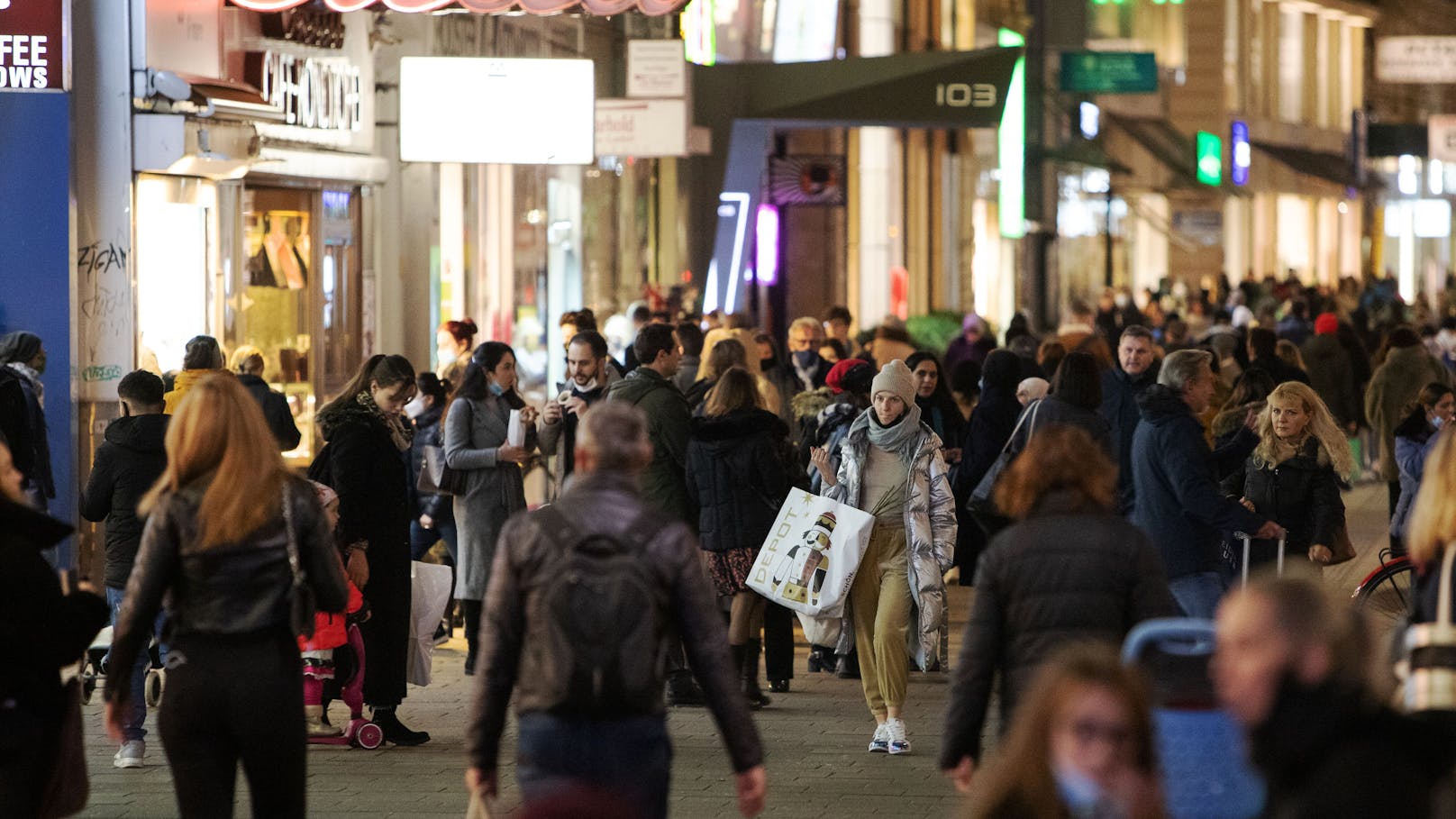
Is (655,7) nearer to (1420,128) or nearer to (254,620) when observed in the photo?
(254,620)

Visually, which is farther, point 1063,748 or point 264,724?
point 264,724

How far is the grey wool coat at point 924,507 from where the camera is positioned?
402 inches

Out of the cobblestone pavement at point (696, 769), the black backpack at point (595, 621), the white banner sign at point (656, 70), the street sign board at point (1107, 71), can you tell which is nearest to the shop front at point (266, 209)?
the white banner sign at point (656, 70)

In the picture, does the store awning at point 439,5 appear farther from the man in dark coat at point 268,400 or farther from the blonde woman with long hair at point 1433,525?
the blonde woman with long hair at point 1433,525

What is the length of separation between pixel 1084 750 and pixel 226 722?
2.75 meters

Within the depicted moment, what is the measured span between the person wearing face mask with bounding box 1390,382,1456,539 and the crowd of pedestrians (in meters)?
0.03

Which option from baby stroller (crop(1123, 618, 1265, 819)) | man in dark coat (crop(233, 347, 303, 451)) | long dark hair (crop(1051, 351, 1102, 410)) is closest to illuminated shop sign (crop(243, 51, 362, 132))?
man in dark coat (crop(233, 347, 303, 451))

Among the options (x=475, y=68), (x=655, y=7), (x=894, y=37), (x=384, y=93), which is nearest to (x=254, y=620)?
(x=655, y=7)

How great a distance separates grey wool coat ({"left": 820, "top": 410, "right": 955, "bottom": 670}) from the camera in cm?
1022

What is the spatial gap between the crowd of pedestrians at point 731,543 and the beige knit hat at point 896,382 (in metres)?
0.02

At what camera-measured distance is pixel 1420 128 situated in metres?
55.1

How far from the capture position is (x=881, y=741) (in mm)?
9961

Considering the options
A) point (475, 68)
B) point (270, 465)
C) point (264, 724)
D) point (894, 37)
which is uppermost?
point (894, 37)

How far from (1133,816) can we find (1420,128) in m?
53.8
